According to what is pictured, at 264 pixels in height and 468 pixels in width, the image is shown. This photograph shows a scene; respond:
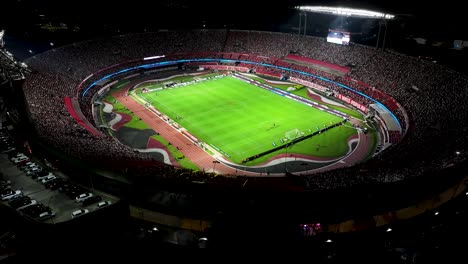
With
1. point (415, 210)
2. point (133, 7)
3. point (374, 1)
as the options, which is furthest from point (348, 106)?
point (133, 7)

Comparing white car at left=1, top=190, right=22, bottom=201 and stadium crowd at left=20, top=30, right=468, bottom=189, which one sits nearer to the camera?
white car at left=1, top=190, right=22, bottom=201

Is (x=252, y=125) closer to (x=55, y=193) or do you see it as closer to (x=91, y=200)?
(x=91, y=200)

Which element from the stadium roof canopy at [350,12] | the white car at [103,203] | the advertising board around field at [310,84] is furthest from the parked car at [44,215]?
the stadium roof canopy at [350,12]

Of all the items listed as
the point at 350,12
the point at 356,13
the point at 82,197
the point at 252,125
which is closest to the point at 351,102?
the point at 356,13

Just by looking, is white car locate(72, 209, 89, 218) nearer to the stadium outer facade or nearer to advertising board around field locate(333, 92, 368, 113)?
the stadium outer facade

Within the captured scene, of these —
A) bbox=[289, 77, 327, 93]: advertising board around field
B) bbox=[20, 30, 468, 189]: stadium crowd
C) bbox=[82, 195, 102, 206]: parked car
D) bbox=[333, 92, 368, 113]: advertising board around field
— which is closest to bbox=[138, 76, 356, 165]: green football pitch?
bbox=[333, 92, 368, 113]: advertising board around field

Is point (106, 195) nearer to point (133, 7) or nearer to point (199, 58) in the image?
point (199, 58)

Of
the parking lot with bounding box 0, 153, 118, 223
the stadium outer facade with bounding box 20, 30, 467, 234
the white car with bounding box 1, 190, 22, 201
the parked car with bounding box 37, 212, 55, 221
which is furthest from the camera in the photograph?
the white car with bounding box 1, 190, 22, 201
